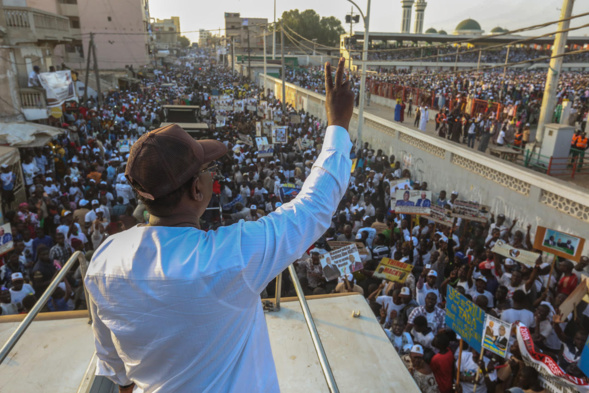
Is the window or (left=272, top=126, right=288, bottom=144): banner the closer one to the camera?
(left=272, top=126, right=288, bottom=144): banner

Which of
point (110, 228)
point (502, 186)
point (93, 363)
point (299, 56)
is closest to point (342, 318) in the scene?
point (93, 363)

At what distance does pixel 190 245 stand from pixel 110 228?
6706 millimetres

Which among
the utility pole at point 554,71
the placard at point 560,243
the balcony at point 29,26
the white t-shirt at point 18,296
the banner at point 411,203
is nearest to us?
the white t-shirt at point 18,296

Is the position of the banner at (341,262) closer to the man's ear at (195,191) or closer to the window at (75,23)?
the man's ear at (195,191)

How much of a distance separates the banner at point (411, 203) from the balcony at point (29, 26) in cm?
1378

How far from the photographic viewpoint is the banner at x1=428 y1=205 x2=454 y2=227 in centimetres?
731

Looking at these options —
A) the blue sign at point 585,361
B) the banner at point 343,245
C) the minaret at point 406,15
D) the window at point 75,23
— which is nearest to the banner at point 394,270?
the banner at point 343,245

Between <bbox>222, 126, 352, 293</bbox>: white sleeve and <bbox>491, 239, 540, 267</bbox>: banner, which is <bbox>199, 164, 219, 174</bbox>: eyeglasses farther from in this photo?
<bbox>491, 239, 540, 267</bbox>: banner

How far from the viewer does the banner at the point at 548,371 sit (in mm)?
3607

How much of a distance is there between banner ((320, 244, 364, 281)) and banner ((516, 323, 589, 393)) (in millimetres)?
2132

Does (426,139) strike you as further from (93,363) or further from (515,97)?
(515,97)

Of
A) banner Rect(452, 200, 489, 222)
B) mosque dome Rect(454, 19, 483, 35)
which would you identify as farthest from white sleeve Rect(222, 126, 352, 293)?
mosque dome Rect(454, 19, 483, 35)

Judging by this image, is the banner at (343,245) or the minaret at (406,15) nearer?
the banner at (343,245)

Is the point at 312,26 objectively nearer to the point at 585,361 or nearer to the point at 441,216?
the point at 441,216
